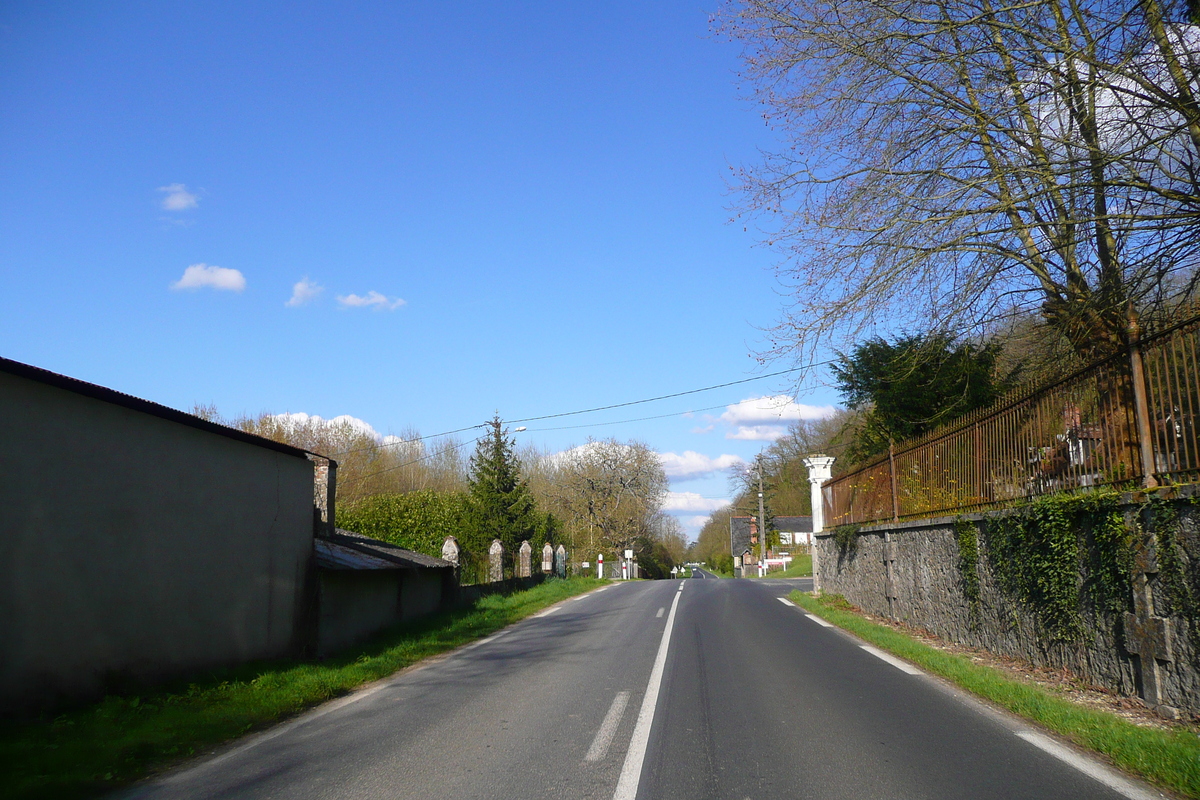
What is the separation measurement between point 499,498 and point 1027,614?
30.0 meters

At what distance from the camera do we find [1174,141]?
7820mm

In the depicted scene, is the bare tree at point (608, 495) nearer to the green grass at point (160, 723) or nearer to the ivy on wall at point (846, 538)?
the ivy on wall at point (846, 538)

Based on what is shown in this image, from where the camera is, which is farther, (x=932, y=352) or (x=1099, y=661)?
(x=932, y=352)

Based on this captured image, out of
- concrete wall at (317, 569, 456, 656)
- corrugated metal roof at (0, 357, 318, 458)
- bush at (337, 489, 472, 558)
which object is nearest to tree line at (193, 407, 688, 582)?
bush at (337, 489, 472, 558)

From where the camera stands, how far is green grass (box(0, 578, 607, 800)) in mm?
5406

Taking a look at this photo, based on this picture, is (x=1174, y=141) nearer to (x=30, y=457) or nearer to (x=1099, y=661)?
(x=1099, y=661)

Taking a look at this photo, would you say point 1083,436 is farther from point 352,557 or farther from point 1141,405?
point 352,557

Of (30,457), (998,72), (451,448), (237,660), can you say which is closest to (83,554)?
(30,457)

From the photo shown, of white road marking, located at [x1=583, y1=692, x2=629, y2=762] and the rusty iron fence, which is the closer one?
white road marking, located at [x1=583, y1=692, x2=629, y2=762]

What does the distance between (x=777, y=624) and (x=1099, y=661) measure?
7.83m

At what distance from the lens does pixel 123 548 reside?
794 cm

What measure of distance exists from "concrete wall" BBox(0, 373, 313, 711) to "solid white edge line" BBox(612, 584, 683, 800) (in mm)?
5083

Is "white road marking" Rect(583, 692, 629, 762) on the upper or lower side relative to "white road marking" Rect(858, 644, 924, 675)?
upper

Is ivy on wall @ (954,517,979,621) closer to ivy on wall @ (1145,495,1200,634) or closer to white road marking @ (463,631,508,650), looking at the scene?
ivy on wall @ (1145,495,1200,634)
